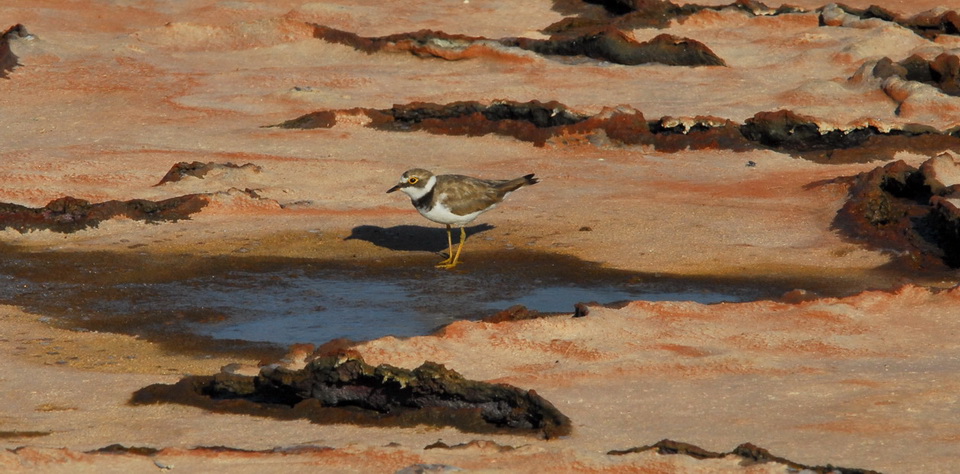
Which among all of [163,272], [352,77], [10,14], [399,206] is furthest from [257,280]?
[10,14]

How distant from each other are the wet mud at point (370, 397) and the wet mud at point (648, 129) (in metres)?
8.03

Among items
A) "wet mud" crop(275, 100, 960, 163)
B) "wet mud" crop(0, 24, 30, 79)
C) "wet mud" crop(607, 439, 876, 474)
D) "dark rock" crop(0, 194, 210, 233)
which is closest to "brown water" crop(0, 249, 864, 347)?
"dark rock" crop(0, 194, 210, 233)

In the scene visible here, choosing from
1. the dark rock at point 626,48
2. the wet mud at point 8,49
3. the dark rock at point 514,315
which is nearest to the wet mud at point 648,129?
the dark rock at point 626,48

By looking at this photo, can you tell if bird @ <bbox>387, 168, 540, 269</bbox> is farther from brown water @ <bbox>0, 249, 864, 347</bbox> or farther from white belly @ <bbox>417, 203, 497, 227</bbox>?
brown water @ <bbox>0, 249, 864, 347</bbox>

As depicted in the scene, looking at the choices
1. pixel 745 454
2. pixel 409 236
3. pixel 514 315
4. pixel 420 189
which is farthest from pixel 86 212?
pixel 745 454

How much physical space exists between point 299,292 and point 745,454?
4770 mm

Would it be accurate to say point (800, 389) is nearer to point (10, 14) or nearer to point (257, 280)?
point (257, 280)

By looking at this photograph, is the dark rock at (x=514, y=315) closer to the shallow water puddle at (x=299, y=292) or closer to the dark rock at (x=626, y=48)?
the shallow water puddle at (x=299, y=292)

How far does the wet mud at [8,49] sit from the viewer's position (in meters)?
18.0

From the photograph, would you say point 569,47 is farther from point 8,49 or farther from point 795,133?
point 8,49

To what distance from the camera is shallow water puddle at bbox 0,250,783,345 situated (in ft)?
29.7

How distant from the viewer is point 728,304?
8.73 meters

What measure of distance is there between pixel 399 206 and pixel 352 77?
5.42 metres

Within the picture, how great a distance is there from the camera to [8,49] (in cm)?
1852
